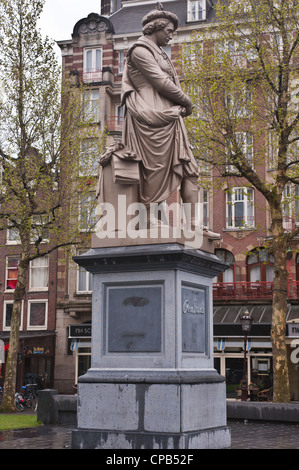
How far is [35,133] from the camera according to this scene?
22234 mm

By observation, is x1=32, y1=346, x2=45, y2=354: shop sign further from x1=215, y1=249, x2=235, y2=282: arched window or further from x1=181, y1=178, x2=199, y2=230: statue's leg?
x1=181, y1=178, x2=199, y2=230: statue's leg

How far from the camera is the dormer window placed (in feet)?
130

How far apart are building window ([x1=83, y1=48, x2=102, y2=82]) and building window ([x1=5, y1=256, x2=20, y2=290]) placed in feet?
40.0

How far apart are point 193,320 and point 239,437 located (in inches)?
141

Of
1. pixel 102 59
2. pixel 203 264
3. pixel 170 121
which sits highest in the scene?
pixel 102 59

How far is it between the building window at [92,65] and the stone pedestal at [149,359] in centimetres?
3366

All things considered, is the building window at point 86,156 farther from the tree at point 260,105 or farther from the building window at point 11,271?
the building window at point 11,271

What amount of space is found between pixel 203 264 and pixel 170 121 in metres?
2.02

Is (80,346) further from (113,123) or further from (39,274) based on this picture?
(113,123)

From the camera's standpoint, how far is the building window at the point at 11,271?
3972 cm

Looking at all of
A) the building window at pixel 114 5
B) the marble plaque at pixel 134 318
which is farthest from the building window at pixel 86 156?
the building window at pixel 114 5

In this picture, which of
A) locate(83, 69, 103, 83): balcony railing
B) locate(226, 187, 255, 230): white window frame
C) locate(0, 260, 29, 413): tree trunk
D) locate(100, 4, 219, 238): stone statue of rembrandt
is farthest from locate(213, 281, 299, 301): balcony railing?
locate(100, 4, 219, 238): stone statue of rembrandt
